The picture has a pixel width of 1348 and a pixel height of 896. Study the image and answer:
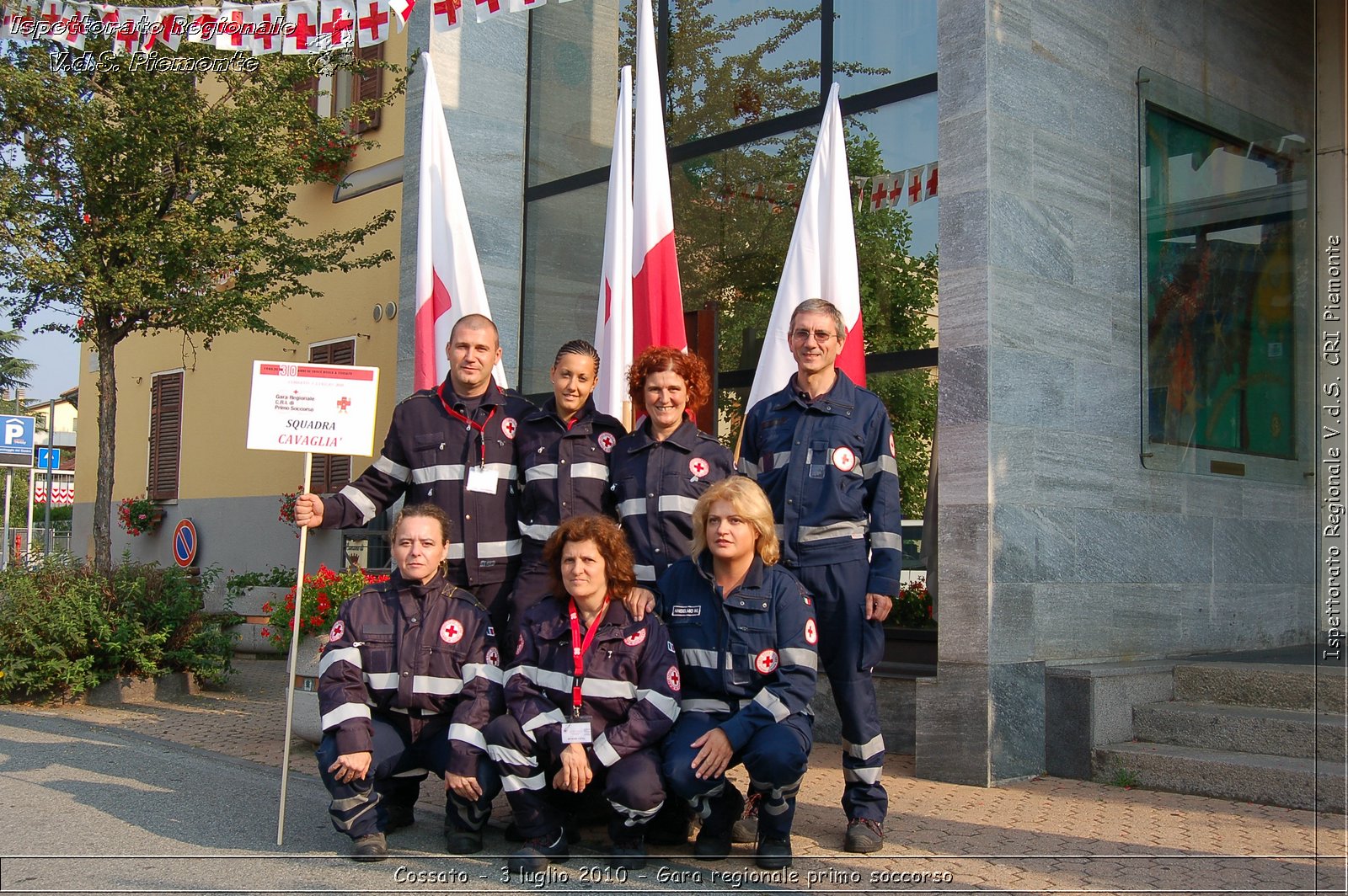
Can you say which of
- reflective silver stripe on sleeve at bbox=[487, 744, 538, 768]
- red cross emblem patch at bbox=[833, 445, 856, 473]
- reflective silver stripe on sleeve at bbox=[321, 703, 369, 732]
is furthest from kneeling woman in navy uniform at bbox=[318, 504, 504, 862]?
red cross emblem patch at bbox=[833, 445, 856, 473]

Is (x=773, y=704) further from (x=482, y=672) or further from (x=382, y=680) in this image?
(x=382, y=680)

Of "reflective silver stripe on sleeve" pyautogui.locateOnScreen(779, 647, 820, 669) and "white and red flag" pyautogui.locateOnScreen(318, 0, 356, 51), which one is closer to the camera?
"reflective silver stripe on sleeve" pyautogui.locateOnScreen(779, 647, 820, 669)

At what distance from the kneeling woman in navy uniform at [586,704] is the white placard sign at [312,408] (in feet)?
4.63

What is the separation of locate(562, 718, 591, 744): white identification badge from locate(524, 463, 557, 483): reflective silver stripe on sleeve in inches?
48.2

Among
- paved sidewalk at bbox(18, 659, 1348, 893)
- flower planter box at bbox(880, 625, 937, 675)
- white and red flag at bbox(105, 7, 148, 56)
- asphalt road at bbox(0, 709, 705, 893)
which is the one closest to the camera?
asphalt road at bbox(0, 709, 705, 893)

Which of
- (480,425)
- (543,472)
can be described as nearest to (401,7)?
(480,425)

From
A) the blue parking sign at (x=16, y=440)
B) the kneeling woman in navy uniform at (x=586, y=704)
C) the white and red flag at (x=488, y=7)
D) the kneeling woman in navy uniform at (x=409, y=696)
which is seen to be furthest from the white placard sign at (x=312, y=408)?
the blue parking sign at (x=16, y=440)

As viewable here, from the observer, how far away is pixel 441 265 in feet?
29.6

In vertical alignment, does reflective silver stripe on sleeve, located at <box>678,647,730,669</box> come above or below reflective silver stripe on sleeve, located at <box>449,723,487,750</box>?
above

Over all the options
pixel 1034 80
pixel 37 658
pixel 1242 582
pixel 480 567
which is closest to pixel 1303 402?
pixel 1242 582

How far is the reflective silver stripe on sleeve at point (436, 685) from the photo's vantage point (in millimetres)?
5082

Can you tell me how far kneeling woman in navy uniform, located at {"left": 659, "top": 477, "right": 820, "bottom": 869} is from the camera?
15.2 feet

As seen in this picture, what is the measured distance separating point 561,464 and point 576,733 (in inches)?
50.9

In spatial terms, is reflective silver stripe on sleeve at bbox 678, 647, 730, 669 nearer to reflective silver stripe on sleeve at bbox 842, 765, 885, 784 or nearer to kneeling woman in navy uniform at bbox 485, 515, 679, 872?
kneeling woman in navy uniform at bbox 485, 515, 679, 872
